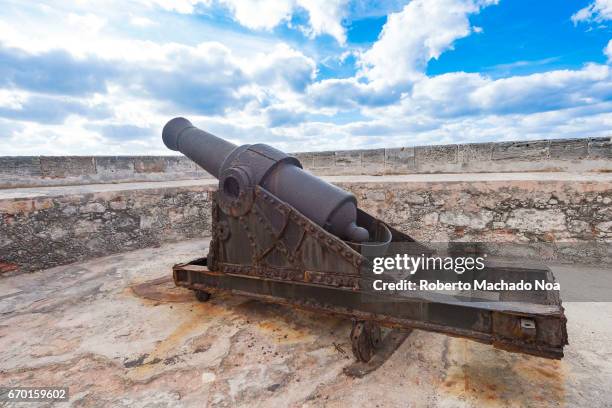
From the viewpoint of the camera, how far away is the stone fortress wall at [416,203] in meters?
4.53

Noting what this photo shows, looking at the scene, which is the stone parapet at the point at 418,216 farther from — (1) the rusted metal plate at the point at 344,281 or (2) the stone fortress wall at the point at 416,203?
(1) the rusted metal plate at the point at 344,281

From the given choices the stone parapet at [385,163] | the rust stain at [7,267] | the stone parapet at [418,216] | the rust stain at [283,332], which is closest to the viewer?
the rust stain at [283,332]

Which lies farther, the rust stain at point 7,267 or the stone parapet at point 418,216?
the stone parapet at point 418,216

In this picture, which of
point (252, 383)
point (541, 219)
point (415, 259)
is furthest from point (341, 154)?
point (252, 383)

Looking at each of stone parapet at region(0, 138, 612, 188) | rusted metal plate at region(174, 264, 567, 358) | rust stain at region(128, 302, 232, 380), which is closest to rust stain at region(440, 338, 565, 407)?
rusted metal plate at region(174, 264, 567, 358)

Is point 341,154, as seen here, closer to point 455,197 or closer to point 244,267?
point 455,197

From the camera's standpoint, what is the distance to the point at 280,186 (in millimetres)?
2934

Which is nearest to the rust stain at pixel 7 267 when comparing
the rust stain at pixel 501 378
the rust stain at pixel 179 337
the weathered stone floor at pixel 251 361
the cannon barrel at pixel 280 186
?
the weathered stone floor at pixel 251 361

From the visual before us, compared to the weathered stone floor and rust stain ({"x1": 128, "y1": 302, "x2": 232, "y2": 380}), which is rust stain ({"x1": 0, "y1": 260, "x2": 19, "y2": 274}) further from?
rust stain ({"x1": 128, "y1": 302, "x2": 232, "y2": 380})

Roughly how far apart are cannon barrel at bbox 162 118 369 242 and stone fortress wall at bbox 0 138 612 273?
2.87m

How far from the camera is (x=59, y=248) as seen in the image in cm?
480

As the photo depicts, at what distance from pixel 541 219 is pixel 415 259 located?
9.69 feet

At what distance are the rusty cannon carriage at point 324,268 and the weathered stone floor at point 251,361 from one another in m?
0.26

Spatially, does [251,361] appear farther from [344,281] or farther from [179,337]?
[344,281]
